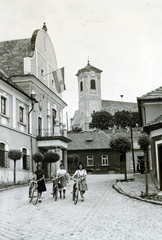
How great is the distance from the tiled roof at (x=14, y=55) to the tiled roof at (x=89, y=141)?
68.5ft

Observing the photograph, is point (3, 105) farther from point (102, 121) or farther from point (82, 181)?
point (102, 121)

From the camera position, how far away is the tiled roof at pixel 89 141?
49906 mm

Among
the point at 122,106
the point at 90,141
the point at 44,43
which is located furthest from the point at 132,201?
the point at 122,106

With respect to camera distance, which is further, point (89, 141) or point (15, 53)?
point (89, 141)

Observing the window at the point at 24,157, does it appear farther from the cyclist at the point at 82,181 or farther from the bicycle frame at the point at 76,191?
the bicycle frame at the point at 76,191

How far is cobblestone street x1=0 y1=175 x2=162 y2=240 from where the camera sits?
7.68 metres


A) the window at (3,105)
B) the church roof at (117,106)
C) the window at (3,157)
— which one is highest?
the church roof at (117,106)

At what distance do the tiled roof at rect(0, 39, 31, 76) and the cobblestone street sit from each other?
17.8 m

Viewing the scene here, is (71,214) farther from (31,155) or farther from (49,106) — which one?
(49,106)

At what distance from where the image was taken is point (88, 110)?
84.2 meters

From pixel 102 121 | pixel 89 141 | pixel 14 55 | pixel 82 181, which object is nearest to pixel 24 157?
pixel 14 55

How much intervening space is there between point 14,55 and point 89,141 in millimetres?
22414

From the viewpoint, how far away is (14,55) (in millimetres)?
31812

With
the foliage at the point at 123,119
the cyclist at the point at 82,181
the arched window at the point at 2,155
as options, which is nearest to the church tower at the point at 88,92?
the foliage at the point at 123,119
